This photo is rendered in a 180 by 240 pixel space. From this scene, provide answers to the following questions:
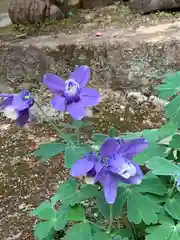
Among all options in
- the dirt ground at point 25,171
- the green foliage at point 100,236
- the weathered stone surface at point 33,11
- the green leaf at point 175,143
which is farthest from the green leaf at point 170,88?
the weathered stone surface at point 33,11

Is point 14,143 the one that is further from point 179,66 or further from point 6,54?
point 179,66

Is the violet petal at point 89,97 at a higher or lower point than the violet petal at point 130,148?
higher

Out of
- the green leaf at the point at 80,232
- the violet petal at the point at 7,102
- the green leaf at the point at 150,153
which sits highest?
the violet petal at the point at 7,102

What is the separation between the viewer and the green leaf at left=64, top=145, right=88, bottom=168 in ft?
3.16

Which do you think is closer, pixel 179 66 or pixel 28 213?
pixel 28 213

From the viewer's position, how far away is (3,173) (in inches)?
82.0

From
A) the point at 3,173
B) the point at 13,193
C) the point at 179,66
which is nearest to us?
the point at 13,193

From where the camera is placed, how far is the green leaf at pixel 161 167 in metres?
0.90

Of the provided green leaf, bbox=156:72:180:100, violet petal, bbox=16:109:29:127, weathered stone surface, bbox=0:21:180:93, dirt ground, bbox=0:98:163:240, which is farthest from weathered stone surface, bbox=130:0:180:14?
violet petal, bbox=16:109:29:127

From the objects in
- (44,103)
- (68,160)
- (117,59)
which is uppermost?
(68,160)

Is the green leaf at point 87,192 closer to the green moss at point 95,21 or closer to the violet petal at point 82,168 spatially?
the violet petal at point 82,168

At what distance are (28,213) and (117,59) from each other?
114cm

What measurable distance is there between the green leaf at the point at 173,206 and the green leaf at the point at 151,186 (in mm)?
21

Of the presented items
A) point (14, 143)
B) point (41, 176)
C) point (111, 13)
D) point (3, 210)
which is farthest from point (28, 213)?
point (111, 13)
